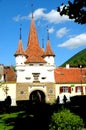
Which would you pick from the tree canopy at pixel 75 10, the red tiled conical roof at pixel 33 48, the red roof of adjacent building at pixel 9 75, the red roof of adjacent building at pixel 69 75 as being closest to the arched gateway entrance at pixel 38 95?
the red roof of adjacent building at pixel 69 75

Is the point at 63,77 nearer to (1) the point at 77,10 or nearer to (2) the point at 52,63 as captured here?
(2) the point at 52,63

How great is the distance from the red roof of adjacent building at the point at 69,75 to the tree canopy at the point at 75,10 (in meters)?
46.5

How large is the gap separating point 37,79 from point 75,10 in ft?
149

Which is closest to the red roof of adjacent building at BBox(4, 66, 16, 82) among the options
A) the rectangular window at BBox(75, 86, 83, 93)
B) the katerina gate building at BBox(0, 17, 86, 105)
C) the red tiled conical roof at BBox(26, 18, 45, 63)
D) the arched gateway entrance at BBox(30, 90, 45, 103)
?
the katerina gate building at BBox(0, 17, 86, 105)

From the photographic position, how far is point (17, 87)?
66.1 meters

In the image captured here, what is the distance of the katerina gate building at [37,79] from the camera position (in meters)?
66.2

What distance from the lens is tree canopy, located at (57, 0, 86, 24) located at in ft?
72.1

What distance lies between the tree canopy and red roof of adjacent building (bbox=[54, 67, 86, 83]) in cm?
4652

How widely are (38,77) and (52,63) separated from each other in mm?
3836

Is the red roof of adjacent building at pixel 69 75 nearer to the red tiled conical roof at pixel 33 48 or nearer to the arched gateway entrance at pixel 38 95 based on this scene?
the arched gateway entrance at pixel 38 95

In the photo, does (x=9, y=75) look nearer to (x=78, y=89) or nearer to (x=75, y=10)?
(x=78, y=89)

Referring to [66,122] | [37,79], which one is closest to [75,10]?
[66,122]

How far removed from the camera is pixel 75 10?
22.1 m

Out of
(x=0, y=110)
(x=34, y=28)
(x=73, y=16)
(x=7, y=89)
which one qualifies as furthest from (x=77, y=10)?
(x=34, y=28)
